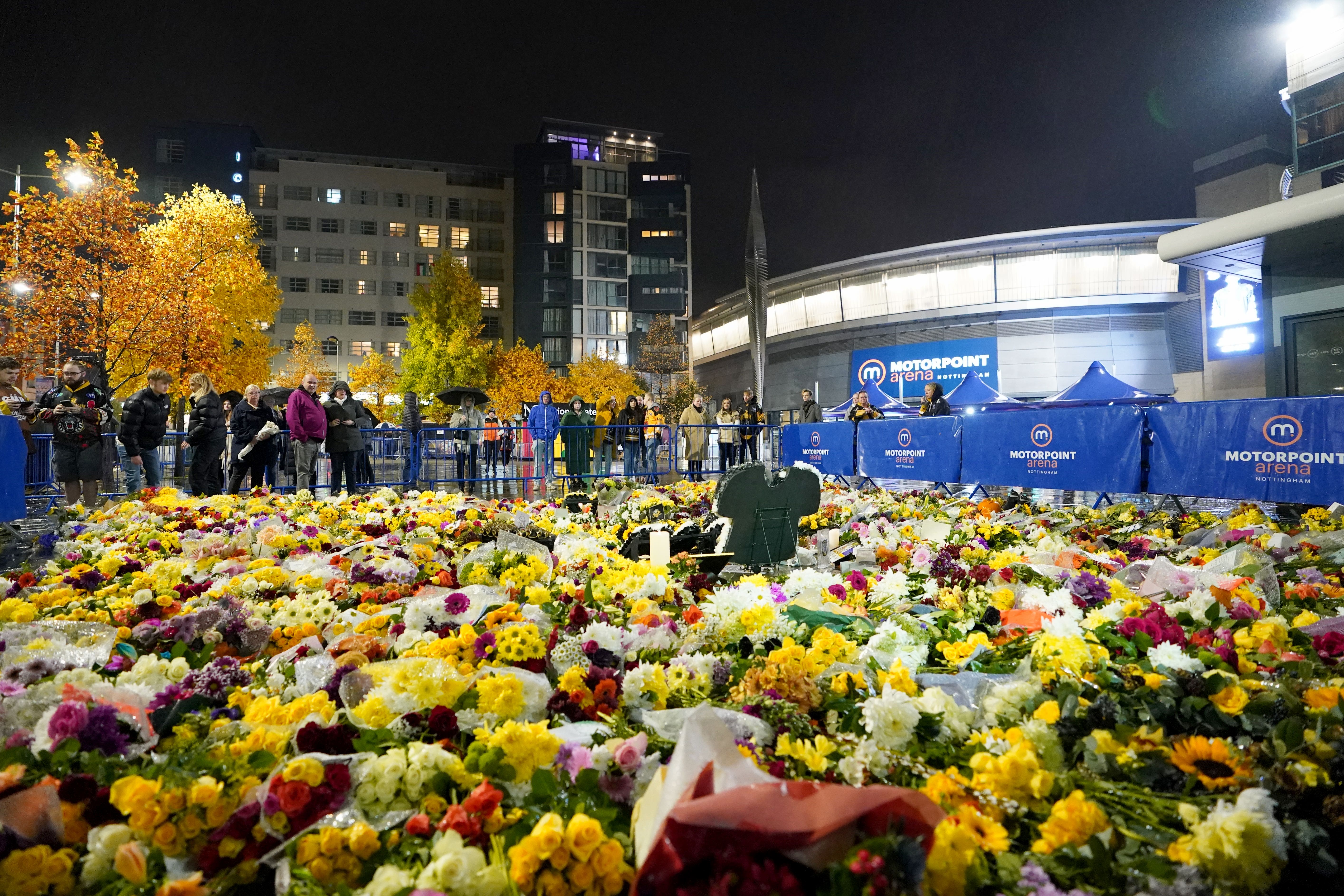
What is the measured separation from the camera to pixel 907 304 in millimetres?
37531

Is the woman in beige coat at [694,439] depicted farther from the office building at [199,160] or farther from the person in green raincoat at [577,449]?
the office building at [199,160]

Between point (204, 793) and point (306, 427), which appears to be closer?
point (204, 793)

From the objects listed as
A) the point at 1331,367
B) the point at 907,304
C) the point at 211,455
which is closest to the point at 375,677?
the point at 211,455

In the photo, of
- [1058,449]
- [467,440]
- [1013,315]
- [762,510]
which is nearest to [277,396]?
[467,440]

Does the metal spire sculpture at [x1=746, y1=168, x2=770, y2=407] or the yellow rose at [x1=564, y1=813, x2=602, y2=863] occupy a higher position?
the metal spire sculpture at [x1=746, y1=168, x2=770, y2=407]

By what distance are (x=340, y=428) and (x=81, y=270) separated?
59.1 ft

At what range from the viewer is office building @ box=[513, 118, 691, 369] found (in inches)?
2375

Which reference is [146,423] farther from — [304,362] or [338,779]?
[304,362]

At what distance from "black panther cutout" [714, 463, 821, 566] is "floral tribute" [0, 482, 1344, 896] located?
1273mm

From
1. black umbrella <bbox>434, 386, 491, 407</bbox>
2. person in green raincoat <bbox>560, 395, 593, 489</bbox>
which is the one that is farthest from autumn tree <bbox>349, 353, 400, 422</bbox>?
person in green raincoat <bbox>560, 395, 593, 489</bbox>

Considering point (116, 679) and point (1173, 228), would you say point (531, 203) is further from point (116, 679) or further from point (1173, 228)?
point (116, 679)

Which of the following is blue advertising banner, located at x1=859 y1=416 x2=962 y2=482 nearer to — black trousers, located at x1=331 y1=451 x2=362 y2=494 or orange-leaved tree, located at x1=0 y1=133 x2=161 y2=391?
black trousers, located at x1=331 y1=451 x2=362 y2=494

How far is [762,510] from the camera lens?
5.60m

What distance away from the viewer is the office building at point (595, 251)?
60.3 meters
